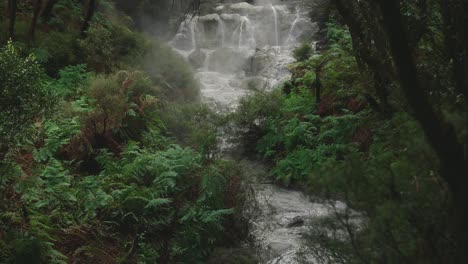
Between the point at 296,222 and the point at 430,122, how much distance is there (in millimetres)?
5437

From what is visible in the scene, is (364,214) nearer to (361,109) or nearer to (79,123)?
(79,123)

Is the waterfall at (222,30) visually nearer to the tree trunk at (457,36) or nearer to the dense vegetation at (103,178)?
the dense vegetation at (103,178)

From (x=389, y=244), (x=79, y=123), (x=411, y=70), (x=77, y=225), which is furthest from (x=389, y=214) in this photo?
(x=79, y=123)

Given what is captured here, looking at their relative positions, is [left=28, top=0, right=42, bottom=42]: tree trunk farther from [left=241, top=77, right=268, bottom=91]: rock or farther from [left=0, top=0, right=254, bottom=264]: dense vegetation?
[left=241, top=77, right=268, bottom=91]: rock

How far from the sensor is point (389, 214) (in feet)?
9.65

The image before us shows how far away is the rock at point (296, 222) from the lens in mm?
7672

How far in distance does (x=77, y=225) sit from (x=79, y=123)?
2985 millimetres


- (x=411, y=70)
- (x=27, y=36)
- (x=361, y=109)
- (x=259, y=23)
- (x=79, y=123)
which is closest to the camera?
(x=411, y=70)

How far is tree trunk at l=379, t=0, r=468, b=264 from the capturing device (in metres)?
2.48

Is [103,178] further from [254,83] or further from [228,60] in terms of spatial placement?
[228,60]

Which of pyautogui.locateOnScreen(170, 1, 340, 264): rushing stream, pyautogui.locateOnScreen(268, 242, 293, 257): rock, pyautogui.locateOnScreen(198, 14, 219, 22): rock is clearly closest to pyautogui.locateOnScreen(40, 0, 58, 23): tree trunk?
pyautogui.locateOnScreen(170, 1, 340, 264): rushing stream

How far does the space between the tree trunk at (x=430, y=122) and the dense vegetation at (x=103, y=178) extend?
375 cm

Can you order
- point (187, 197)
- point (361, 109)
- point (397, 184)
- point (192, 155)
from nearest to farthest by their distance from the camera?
point (397, 184) → point (187, 197) → point (192, 155) → point (361, 109)

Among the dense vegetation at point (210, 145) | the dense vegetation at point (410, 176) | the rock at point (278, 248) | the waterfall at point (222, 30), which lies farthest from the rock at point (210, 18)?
the rock at point (278, 248)
